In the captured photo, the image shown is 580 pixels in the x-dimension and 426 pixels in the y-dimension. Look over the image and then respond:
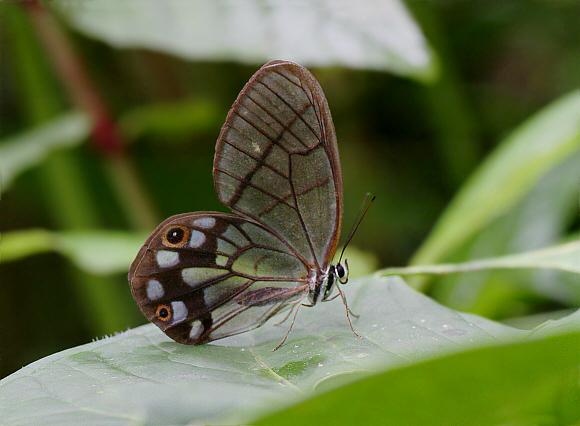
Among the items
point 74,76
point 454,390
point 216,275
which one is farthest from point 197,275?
point 74,76

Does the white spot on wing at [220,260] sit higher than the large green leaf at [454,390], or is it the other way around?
the white spot on wing at [220,260]

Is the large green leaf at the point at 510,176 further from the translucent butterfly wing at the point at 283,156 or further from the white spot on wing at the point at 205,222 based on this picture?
the white spot on wing at the point at 205,222

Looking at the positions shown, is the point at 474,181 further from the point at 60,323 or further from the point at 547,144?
the point at 60,323

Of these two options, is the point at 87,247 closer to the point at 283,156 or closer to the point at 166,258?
the point at 166,258

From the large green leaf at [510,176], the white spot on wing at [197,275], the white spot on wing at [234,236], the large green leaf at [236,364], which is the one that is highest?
the large green leaf at [510,176]

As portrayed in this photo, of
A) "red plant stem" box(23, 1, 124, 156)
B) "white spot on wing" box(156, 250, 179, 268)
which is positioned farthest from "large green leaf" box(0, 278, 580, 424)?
"red plant stem" box(23, 1, 124, 156)

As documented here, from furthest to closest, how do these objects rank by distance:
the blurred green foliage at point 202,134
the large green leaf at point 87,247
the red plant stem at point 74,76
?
the blurred green foliage at point 202,134
the red plant stem at point 74,76
the large green leaf at point 87,247

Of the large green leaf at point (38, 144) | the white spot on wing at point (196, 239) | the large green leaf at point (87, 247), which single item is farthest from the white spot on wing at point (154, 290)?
the large green leaf at point (38, 144)
